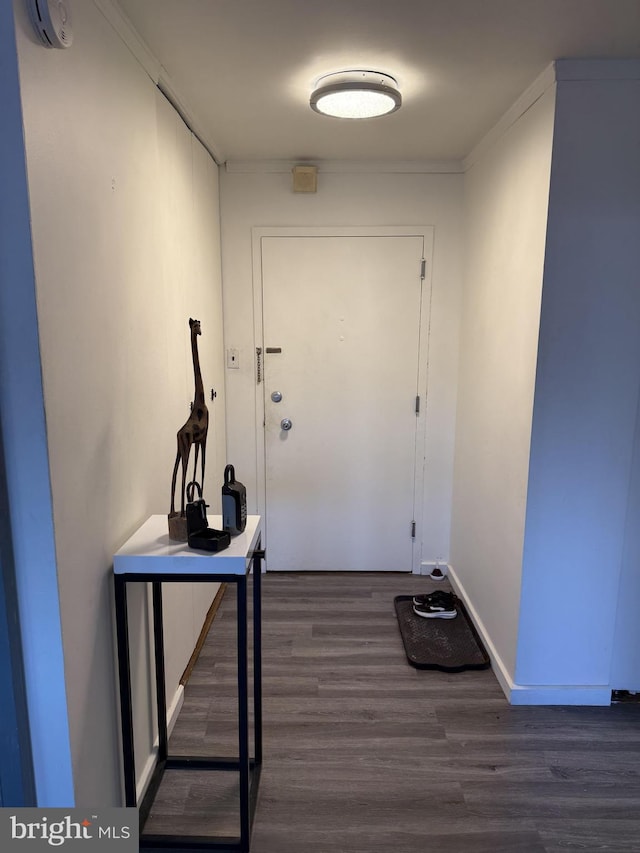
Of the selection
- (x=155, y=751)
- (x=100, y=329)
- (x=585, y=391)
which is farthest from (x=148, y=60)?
(x=155, y=751)

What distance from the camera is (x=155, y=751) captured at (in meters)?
1.91

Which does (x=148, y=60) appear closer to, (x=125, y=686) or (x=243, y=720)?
(x=125, y=686)

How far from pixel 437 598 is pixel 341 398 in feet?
4.05

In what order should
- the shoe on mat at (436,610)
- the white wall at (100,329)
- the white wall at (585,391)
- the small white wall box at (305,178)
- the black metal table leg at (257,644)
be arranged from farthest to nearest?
1. the small white wall box at (305,178)
2. the shoe on mat at (436,610)
3. the white wall at (585,391)
4. the black metal table leg at (257,644)
5. the white wall at (100,329)

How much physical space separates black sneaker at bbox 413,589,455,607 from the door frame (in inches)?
17.5

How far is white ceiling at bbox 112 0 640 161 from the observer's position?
1577 millimetres

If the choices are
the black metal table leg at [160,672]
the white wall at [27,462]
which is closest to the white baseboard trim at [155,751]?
the black metal table leg at [160,672]

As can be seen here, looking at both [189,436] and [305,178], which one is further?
[305,178]

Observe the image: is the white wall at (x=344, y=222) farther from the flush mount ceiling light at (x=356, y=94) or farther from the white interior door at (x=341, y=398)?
the flush mount ceiling light at (x=356, y=94)

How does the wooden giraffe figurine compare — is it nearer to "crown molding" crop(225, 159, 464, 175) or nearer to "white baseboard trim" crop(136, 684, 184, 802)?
"white baseboard trim" crop(136, 684, 184, 802)

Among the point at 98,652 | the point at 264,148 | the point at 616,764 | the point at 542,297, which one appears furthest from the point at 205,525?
the point at 264,148

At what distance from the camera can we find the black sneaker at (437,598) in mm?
2981

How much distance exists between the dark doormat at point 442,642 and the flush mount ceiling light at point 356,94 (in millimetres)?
2325

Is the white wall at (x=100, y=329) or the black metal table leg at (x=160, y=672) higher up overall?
the white wall at (x=100, y=329)
